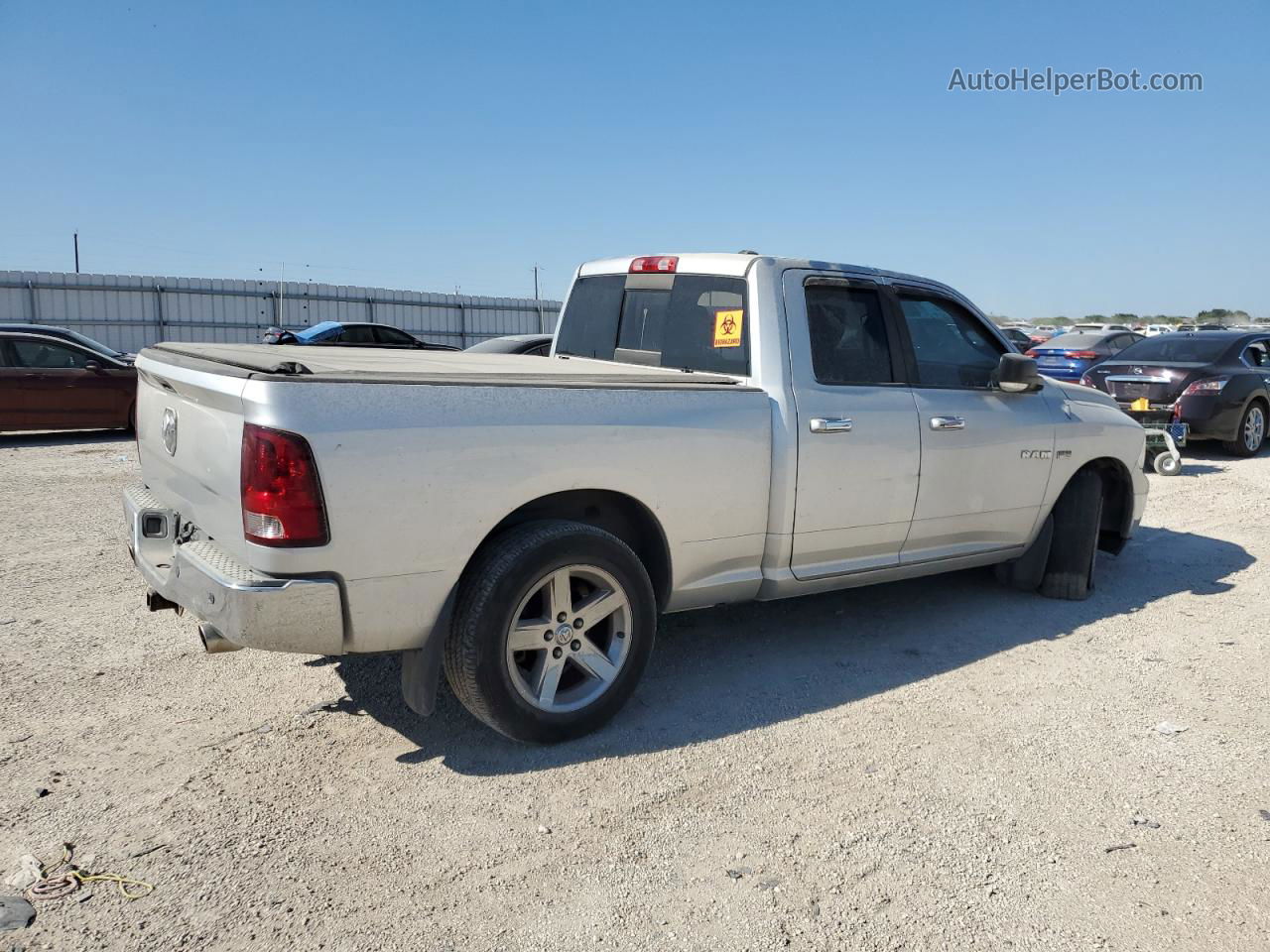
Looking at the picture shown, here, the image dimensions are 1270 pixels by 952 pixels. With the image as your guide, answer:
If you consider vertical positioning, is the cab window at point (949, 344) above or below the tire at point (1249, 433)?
above

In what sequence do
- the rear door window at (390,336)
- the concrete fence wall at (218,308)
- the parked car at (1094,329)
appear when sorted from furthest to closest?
the concrete fence wall at (218,308), the rear door window at (390,336), the parked car at (1094,329)

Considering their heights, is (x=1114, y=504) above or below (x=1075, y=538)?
above

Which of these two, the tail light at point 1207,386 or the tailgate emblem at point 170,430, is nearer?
the tailgate emblem at point 170,430

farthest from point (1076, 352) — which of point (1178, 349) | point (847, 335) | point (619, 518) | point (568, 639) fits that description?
point (568, 639)

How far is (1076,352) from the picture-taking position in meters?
16.4

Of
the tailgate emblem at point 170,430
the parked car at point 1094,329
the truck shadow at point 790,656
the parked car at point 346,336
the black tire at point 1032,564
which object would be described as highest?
the parked car at point 1094,329

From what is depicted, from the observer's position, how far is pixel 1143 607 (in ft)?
18.8

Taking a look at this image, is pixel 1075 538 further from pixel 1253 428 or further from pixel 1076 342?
pixel 1076 342

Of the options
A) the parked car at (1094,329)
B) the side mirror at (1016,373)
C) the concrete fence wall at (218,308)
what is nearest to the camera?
the side mirror at (1016,373)

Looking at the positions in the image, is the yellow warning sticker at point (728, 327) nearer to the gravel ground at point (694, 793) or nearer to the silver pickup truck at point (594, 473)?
the silver pickup truck at point (594, 473)

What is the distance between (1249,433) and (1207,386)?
924 mm

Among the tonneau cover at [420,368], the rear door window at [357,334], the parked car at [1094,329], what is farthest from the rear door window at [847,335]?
the rear door window at [357,334]

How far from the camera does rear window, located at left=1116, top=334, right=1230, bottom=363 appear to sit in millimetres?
12094

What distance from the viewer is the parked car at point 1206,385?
1159 centimetres
